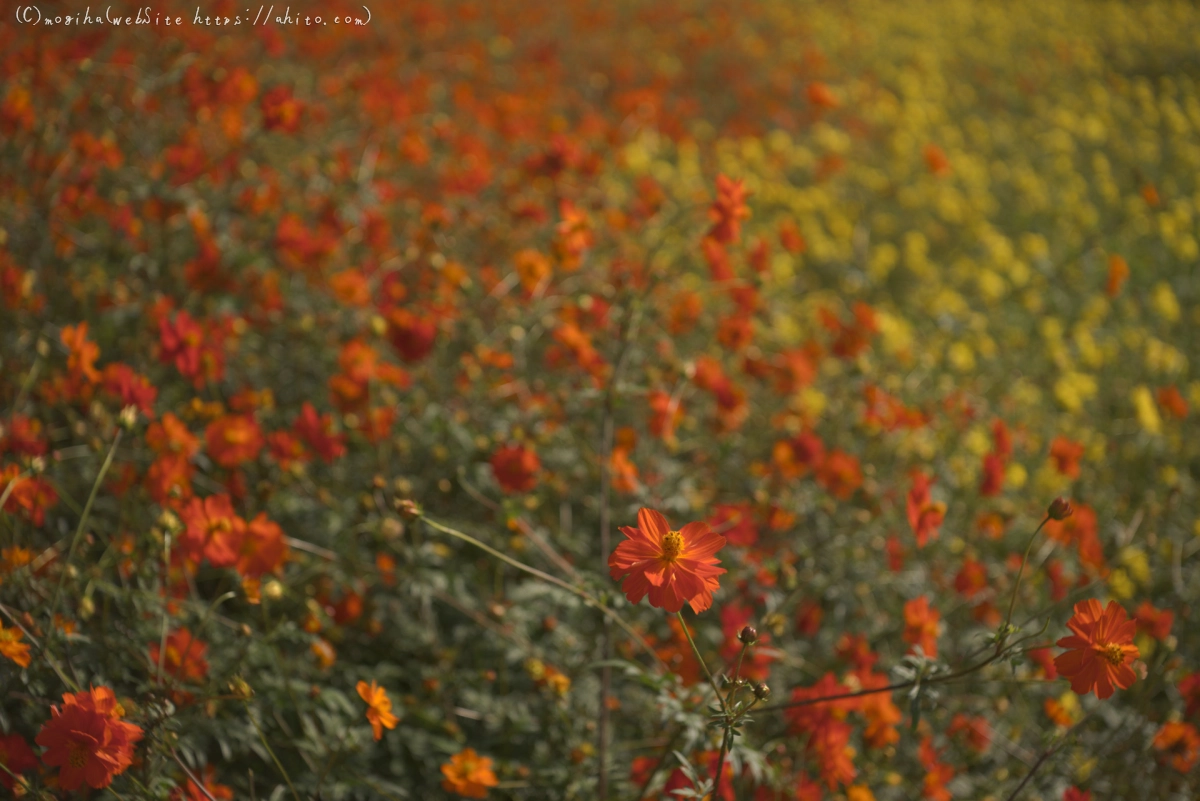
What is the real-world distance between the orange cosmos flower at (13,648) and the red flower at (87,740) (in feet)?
0.62

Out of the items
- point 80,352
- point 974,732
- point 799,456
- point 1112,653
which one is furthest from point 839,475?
point 80,352

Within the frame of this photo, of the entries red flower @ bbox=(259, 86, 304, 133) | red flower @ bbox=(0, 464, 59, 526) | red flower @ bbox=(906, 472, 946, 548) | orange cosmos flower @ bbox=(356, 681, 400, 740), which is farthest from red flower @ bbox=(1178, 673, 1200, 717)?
red flower @ bbox=(259, 86, 304, 133)

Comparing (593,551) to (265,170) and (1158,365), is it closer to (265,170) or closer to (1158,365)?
(265,170)

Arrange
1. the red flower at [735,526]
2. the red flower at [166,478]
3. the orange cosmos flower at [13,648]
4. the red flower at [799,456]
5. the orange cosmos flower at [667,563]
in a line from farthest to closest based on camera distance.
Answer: the red flower at [799,456]
the red flower at [735,526]
the red flower at [166,478]
the orange cosmos flower at [13,648]
the orange cosmos flower at [667,563]

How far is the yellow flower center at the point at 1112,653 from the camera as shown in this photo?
1140 mm

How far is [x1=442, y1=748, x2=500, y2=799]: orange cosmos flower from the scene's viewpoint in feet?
4.82

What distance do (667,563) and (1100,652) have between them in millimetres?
627

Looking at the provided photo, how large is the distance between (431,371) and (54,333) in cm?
108

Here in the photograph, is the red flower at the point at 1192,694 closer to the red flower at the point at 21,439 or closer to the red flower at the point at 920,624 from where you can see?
the red flower at the point at 920,624

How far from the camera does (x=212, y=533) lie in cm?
152

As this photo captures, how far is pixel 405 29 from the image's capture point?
5383 mm

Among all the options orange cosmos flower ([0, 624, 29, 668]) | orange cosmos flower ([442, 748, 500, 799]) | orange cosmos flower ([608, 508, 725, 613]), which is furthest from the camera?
orange cosmos flower ([442, 748, 500, 799])

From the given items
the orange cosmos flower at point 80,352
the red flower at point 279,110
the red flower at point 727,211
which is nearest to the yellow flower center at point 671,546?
the red flower at point 727,211

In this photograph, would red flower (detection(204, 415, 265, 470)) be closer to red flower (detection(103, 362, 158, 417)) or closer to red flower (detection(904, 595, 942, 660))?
red flower (detection(103, 362, 158, 417))
